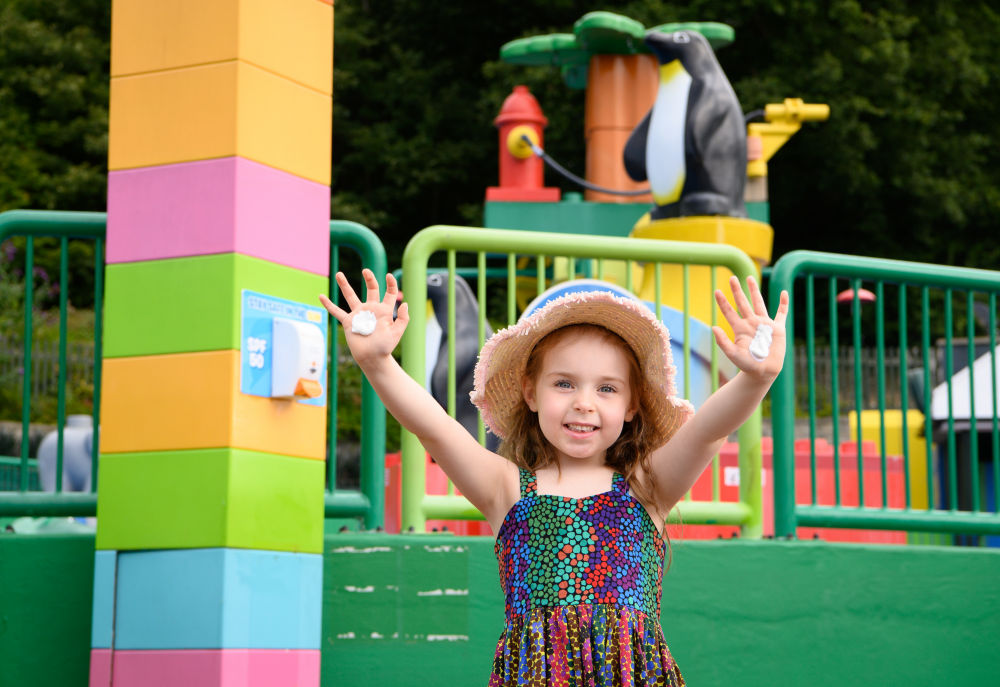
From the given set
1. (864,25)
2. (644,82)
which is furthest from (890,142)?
(644,82)

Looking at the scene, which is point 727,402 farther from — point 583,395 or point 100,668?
point 100,668

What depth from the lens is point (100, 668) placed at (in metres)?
3.84

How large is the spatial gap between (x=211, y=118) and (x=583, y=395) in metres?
1.70

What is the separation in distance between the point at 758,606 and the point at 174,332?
7.18 feet

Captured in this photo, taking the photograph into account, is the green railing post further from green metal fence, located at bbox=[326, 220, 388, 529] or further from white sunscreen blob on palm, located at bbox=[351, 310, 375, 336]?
white sunscreen blob on palm, located at bbox=[351, 310, 375, 336]

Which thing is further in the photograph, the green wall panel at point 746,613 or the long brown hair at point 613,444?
the green wall panel at point 746,613

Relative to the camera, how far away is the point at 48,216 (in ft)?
14.3

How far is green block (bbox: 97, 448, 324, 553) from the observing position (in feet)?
12.2

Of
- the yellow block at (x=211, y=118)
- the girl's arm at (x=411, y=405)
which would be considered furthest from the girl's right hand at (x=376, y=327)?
the yellow block at (x=211, y=118)

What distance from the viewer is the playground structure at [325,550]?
3.78 meters

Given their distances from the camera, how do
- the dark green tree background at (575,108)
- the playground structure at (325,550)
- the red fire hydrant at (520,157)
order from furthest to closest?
Result: the dark green tree background at (575,108) < the red fire hydrant at (520,157) < the playground structure at (325,550)

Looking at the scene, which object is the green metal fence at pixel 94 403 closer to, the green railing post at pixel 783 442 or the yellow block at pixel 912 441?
the green railing post at pixel 783 442

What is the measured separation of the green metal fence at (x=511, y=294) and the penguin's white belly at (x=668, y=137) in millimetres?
5778

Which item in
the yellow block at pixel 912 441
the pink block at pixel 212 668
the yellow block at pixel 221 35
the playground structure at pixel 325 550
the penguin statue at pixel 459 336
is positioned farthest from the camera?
the yellow block at pixel 912 441
